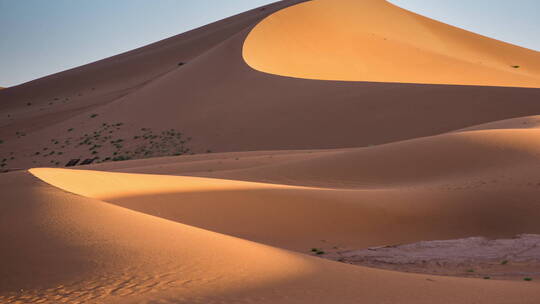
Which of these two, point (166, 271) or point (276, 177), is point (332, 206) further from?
point (166, 271)

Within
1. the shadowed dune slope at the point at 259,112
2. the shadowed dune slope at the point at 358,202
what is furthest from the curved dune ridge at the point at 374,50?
the shadowed dune slope at the point at 358,202

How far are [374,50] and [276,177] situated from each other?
3164cm

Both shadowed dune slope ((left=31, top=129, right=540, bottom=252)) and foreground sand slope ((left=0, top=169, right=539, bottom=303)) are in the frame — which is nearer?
foreground sand slope ((left=0, top=169, right=539, bottom=303))

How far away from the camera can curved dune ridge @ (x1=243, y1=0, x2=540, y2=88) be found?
41938 mm

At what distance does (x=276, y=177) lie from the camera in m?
18.4

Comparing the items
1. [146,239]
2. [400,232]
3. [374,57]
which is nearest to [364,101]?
[374,57]

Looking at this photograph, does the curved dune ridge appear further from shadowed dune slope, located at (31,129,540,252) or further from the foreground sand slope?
the foreground sand slope

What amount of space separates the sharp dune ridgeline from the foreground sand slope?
0.03 metres

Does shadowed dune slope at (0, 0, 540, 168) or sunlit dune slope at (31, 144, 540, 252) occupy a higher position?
shadowed dune slope at (0, 0, 540, 168)

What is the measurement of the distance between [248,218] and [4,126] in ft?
139

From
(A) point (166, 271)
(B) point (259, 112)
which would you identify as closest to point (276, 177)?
(A) point (166, 271)

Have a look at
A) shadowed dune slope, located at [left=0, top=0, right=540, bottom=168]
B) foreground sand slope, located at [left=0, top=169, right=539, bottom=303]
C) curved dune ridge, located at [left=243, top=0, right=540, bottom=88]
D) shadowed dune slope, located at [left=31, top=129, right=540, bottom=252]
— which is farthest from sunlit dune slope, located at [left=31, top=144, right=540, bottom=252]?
curved dune ridge, located at [left=243, top=0, right=540, bottom=88]

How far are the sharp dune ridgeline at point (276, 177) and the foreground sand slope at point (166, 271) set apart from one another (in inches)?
1.2

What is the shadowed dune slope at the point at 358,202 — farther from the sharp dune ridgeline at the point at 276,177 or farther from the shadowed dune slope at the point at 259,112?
the shadowed dune slope at the point at 259,112
